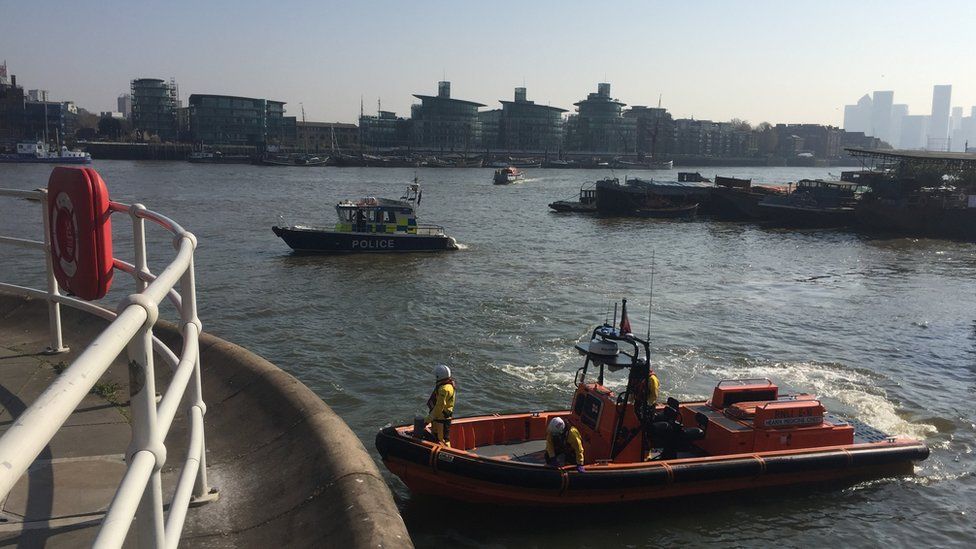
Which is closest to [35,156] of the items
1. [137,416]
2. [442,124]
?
[442,124]

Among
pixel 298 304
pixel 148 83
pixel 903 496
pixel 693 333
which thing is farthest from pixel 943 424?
pixel 148 83

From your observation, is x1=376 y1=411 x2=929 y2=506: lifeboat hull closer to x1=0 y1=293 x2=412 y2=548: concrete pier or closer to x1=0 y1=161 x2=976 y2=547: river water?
x1=0 y1=161 x2=976 y2=547: river water

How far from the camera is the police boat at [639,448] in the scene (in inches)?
400

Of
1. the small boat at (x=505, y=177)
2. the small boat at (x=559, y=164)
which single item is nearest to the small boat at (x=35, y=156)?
the small boat at (x=505, y=177)

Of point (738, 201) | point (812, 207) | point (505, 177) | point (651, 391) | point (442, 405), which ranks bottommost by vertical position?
point (442, 405)

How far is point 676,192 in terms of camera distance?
6538 cm

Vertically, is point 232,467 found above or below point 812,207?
below

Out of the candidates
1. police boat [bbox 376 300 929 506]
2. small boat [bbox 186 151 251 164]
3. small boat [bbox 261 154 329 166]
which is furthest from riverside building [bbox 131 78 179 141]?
police boat [bbox 376 300 929 506]

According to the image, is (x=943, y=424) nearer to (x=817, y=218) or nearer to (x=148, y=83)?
(x=817, y=218)

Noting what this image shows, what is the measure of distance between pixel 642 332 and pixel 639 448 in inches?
426

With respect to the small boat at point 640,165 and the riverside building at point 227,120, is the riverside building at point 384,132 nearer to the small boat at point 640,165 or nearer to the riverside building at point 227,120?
the riverside building at point 227,120

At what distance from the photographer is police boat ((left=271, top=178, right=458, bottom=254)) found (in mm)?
35219

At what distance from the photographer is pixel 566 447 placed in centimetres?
1020

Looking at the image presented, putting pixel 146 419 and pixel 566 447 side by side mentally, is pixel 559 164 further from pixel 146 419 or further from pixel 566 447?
pixel 146 419
